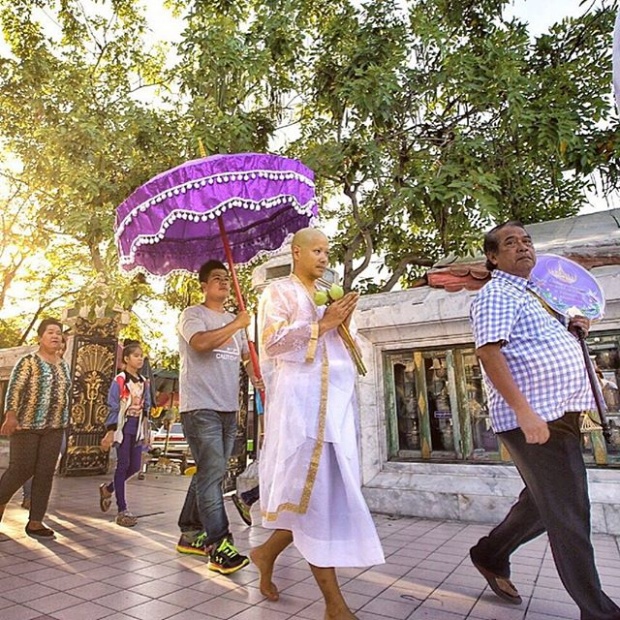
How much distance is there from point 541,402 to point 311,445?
107 cm

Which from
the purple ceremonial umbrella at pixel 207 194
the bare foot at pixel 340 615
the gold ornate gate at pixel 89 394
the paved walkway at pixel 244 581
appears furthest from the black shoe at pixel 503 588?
the gold ornate gate at pixel 89 394

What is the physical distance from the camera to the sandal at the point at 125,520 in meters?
4.71

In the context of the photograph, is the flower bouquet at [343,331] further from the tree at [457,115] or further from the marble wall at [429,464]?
the tree at [457,115]

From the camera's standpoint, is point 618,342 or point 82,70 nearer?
point 618,342

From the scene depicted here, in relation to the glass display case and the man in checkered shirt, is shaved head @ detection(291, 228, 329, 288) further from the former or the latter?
the glass display case

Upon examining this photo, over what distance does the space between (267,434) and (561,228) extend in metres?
4.97

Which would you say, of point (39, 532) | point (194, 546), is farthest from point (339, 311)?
point (39, 532)

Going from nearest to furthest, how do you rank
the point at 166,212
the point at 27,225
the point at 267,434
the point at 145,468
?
the point at 267,434 < the point at 166,212 < the point at 145,468 < the point at 27,225

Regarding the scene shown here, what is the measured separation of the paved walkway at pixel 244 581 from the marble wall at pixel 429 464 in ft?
0.85

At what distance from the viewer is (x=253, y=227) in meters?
4.57

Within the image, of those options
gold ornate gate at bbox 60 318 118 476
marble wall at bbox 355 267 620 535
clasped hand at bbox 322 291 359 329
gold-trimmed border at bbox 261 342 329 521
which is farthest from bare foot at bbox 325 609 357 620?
gold ornate gate at bbox 60 318 118 476

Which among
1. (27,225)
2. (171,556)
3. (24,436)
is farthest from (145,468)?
(27,225)

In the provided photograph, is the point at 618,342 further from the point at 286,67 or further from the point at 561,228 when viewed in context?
the point at 286,67

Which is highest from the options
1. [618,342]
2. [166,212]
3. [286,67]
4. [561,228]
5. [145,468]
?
[286,67]
